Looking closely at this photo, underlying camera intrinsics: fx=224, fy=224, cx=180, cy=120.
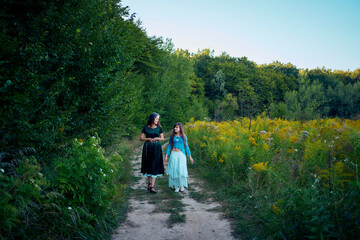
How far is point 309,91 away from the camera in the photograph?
58.4 m

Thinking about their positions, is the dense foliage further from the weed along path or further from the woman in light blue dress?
the woman in light blue dress

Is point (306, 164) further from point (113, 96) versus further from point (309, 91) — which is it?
point (309, 91)

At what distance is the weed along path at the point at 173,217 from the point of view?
404 cm

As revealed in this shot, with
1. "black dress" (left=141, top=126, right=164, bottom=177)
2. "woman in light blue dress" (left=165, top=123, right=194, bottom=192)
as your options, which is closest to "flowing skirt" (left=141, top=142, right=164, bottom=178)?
"black dress" (left=141, top=126, right=164, bottom=177)

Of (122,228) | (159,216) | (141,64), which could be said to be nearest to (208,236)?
(159,216)

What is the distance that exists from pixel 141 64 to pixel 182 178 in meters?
18.1

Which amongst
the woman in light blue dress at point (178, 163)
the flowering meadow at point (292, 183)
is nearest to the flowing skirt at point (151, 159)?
the woman in light blue dress at point (178, 163)

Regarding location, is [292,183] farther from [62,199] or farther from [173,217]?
[62,199]

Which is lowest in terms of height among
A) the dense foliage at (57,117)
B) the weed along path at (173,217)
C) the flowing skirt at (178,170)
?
the weed along path at (173,217)

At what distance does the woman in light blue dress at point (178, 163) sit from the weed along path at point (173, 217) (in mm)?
273

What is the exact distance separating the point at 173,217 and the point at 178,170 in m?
2.08

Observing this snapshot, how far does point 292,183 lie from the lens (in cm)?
459

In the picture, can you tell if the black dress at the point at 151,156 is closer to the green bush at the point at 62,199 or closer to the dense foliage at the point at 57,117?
the dense foliage at the point at 57,117

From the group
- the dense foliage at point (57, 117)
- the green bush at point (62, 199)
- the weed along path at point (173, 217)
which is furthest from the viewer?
the weed along path at point (173, 217)
